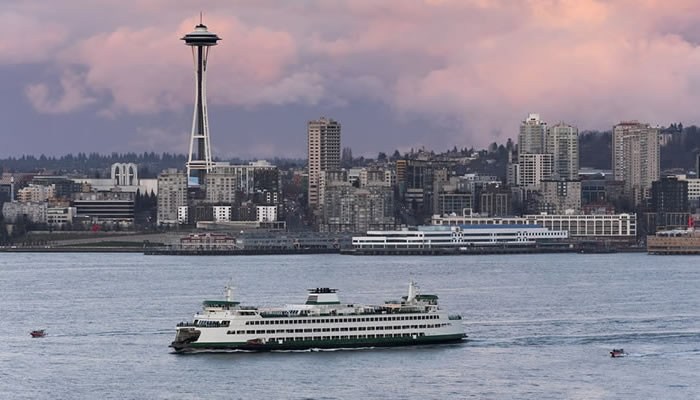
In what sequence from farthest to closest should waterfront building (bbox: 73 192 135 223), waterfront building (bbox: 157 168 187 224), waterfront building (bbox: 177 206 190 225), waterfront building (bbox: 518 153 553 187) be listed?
1. waterfront building (bbox: 518 153 553 187)
2. waterfront building (bbox: 73 192 135 223)
3. waterfront building (bbox: 157 168 187 224)
4. waterfront building (bbox: 177 206 190 225)

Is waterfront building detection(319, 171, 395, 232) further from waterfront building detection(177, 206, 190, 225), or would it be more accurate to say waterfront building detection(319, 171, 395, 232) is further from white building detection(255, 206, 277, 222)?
waterfront building detection(177, 206, 190, 225)

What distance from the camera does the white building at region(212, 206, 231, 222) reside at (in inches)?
4818

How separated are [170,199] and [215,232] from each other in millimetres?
23365

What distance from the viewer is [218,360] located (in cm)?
3441

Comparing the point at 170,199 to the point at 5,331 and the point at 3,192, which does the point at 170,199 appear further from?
the point at 5,331

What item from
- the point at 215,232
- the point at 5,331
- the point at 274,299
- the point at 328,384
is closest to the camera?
the point at 328,384

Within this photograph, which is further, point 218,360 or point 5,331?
point 5,331

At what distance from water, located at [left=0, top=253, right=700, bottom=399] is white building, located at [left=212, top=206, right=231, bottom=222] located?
181ft

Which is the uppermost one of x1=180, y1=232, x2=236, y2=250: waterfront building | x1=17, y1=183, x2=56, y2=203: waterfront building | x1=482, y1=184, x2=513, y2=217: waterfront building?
x1=17, y1=183, x2=56, y2=203: waterfront building

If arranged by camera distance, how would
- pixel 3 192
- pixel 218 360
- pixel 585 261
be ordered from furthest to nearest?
pixel 3 192 → pixel 585 261 → pixel 218 360

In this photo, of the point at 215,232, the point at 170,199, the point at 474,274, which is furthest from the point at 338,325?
the point at 170,199

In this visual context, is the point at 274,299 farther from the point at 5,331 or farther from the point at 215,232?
the point at 215,232

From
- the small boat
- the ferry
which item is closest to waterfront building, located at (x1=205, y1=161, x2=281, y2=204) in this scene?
the ferry

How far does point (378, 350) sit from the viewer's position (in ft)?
119
